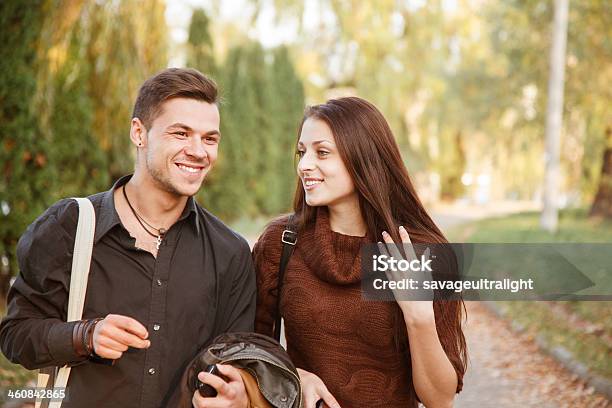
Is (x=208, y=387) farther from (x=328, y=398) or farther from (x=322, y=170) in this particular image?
(x=322, y=170)

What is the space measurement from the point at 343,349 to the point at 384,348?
16 cm

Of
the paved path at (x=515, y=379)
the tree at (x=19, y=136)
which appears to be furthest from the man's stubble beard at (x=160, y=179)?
the tree at (x=19, y=136)

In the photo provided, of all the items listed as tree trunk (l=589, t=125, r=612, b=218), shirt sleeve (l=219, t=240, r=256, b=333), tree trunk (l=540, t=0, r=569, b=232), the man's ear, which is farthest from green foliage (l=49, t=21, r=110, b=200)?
tree trunk (l=589, t=125, r=612, b=218)

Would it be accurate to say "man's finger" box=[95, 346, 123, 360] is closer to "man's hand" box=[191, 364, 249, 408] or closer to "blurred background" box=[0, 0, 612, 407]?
"man's hand" box=[191, 364, 249, 408]

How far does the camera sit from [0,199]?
22.6 feet

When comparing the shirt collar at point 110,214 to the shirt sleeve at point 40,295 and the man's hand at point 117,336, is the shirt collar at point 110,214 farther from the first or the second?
the man's hand at point 117,336

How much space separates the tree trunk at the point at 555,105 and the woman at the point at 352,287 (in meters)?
14.1

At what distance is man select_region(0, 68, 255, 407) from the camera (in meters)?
2.12

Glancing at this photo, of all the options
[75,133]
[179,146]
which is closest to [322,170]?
[179,146]

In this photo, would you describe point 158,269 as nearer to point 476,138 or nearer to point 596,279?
point 596,279

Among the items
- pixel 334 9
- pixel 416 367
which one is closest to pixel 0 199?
pixel 416 367

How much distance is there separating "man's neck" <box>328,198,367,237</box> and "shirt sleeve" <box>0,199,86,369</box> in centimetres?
108

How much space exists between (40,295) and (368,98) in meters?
19.2

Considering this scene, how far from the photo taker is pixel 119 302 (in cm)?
225
